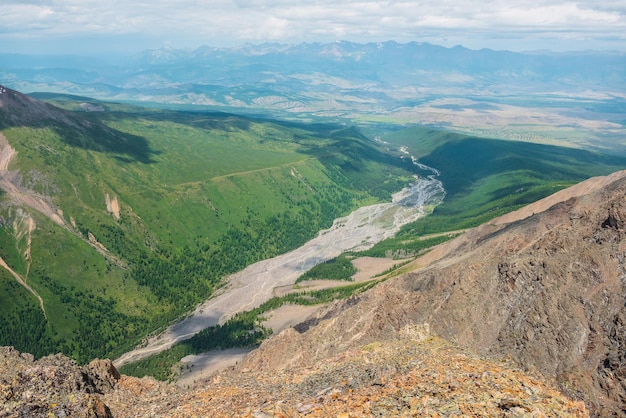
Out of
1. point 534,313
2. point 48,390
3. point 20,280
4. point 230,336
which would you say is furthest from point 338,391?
point 20,280

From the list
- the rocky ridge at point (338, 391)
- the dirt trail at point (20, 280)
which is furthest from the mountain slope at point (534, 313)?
the dirt trail at point (20, 280)

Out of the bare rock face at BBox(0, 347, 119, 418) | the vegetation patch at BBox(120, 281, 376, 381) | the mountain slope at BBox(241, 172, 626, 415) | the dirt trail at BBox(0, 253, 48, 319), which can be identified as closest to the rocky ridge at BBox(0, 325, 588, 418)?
the bare rock face at BBox(0, 347, 119, 418)

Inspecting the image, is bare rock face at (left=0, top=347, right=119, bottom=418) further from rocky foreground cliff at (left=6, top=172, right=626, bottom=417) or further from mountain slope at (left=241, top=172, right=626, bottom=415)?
mountain slope at (left=241, top=172, right=626, bottom=415)

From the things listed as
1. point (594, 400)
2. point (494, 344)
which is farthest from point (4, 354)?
point (594, 400)

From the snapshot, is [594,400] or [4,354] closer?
[594,400]

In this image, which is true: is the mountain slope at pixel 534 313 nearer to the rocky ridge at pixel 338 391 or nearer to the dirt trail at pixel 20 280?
the rocky ridge at pixel 338 391

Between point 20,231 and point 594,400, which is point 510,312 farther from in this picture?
point 20,231
